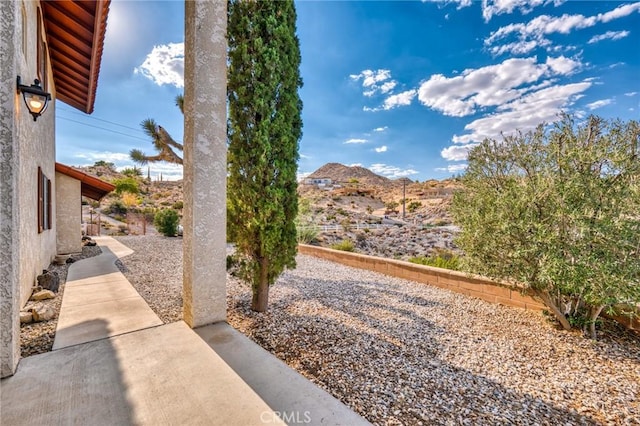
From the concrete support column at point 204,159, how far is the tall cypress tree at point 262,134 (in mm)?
492

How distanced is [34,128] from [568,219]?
9001 millimetres

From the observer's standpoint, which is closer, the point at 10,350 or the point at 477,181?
the point at 10,350

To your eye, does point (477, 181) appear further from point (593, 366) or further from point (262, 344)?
point (262, 344)

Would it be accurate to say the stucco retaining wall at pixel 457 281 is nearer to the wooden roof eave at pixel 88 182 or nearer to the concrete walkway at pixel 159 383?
the concrete walkway at pixel 159 383

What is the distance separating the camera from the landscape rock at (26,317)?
11.5 feet

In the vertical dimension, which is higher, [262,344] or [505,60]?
[505,60]

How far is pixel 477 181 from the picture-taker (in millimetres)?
4801

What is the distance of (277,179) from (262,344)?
2.28 metres

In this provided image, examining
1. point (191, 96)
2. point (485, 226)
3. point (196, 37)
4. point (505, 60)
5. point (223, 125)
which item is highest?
point (505, 60)

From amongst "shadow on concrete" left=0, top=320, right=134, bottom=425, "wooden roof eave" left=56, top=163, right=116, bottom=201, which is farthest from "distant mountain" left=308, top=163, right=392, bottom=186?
"shadow on concrete" left=0, top=320, right=134, bottom=425

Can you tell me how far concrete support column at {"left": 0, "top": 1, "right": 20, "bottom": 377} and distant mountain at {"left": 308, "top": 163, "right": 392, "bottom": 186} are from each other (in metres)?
55.9

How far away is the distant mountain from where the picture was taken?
5832 cm

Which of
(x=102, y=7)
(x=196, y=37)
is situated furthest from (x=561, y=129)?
(x=102, y=7)

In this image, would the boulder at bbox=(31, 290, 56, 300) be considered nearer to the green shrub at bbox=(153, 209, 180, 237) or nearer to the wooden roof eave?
the wooden roof eave
